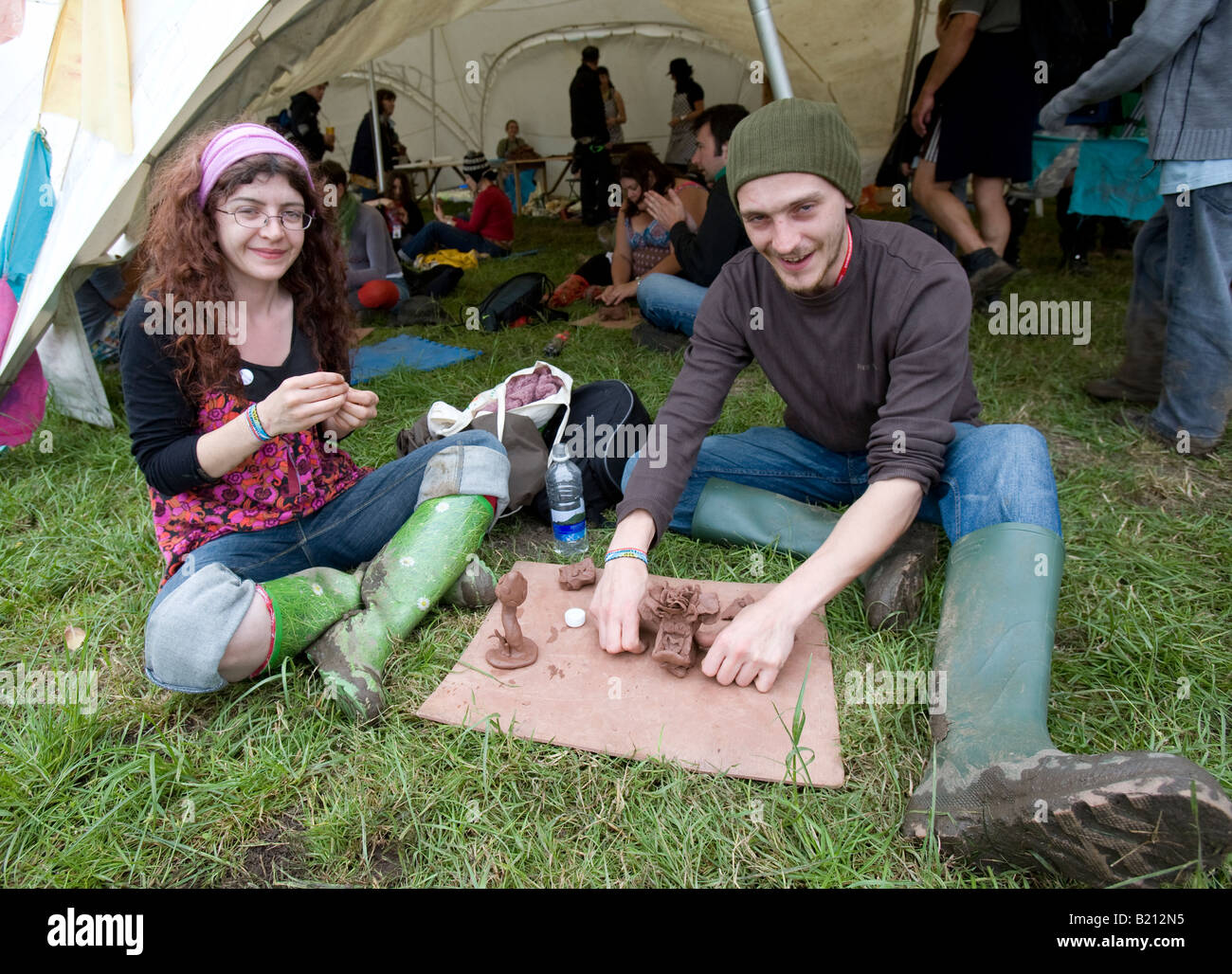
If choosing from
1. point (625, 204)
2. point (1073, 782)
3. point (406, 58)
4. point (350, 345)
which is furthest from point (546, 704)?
point (406, 58)

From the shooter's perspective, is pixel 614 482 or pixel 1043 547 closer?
pixel 1043 547

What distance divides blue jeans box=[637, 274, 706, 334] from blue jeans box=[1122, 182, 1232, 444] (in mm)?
2324

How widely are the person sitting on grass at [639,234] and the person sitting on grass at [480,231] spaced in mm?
2657

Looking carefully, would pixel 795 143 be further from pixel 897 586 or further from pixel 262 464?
pixel 262 464

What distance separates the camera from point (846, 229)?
Result: 2.24 meters

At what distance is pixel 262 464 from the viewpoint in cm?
243

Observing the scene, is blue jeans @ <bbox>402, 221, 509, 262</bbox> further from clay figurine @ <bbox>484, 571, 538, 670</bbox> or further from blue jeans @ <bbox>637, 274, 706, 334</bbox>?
clay figurine @ <bbox>484, 571, 538, 670</bbox>

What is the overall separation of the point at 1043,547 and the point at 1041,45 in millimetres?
4098

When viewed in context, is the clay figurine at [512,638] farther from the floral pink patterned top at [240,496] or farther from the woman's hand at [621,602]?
the floral pink patterned top at [240,496]

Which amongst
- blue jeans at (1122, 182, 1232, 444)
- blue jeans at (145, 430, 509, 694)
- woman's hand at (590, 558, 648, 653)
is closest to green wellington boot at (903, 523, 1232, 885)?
woman's hand at (590, 558, 648, 653)

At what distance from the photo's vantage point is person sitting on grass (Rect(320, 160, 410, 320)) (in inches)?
240

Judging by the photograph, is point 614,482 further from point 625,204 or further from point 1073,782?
point 625,204

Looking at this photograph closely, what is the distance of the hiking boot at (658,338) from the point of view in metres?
5.03

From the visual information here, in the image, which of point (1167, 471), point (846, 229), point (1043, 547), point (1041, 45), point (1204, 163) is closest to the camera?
point (1043, 547)
